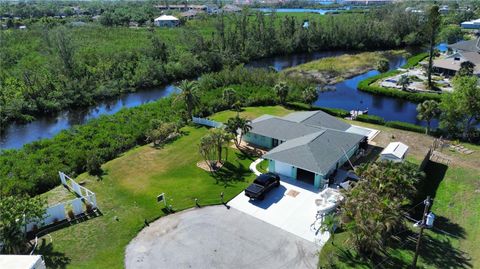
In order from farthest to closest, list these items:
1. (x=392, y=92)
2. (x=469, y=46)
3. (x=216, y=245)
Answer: (x=469, y=46)
(x=392, y=92)
(x=216, y=245)

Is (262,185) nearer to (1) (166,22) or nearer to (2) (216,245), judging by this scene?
(2) (216,245)

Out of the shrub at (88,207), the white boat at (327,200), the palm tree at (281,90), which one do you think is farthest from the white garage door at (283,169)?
the palm tree at (281,90)

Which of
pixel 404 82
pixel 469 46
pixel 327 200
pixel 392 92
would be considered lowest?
pixel 392 92

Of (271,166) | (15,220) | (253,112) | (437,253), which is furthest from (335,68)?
(15,220)

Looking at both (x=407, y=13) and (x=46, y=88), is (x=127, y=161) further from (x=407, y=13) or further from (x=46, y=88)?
(x=407, y=13)

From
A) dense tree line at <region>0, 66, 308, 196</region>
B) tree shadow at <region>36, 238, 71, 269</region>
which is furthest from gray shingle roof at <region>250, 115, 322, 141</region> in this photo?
tree shadow at <region>36, 238, 71, 269</region>
